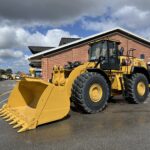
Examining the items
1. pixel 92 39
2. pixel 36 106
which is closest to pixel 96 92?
pixel 36 106

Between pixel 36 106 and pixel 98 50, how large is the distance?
405 cm

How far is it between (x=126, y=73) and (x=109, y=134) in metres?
5.37

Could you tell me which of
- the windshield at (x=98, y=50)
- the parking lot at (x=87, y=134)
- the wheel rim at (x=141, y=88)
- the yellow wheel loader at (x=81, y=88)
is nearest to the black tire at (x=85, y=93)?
the yellow wheel loader at (x=81, y=88)

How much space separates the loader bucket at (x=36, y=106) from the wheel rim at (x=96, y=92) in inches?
54.3

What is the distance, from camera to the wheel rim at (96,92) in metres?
9.55

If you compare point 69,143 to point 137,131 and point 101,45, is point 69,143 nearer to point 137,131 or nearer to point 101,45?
point 137,131

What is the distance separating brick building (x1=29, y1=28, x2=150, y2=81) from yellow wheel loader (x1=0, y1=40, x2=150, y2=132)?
1469 cm

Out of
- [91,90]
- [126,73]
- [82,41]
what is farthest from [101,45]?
[82,41]

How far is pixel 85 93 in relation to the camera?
9266 millimetres

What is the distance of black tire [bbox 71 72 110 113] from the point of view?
9156 millimetres

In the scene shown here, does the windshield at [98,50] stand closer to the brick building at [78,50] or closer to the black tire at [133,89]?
the black tire at [133,89]

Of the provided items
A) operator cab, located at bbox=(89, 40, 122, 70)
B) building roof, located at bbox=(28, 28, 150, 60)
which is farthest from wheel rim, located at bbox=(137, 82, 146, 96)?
building roof, located at bbox=(28, 28, 150, 60)

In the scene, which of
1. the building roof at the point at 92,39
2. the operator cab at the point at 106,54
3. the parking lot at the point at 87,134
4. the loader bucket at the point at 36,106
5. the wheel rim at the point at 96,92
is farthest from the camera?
the building roof at the point at 92,39

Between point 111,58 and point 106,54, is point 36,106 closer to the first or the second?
point 106,54
